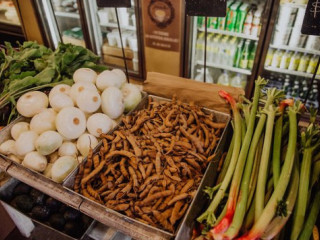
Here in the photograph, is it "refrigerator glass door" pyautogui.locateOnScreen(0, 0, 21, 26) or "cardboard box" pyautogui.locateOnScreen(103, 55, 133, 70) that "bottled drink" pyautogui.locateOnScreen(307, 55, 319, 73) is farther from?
"refrigerator glass door" pyautogui.locateOnScreen(0, 0, 21, 26)

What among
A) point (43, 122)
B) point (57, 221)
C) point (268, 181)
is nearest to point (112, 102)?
point (43, 122)

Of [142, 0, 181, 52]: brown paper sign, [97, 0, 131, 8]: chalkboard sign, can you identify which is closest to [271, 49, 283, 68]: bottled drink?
[142, 0, 181, 52]: brown paper sign

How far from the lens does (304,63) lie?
9.59 ft

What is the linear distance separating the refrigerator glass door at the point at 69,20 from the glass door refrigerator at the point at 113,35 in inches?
12.0

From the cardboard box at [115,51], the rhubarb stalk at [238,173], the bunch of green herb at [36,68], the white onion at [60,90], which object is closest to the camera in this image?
the rhubarb stalk at [238,173]

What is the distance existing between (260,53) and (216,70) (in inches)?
40.6

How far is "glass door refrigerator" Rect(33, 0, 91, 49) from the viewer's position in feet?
12.2

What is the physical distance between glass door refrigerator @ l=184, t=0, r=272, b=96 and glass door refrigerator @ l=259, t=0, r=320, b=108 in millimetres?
177

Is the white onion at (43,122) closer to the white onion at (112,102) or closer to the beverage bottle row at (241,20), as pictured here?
the white onion at (112,102)

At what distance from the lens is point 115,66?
4.02 metres

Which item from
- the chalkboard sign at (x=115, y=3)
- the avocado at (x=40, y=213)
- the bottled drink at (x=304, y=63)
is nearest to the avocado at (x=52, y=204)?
the avocado at (x=40, y=213)

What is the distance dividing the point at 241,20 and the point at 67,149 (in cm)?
252

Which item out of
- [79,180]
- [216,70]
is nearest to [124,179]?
[79,180]

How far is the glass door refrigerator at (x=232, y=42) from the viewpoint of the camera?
116 inches
